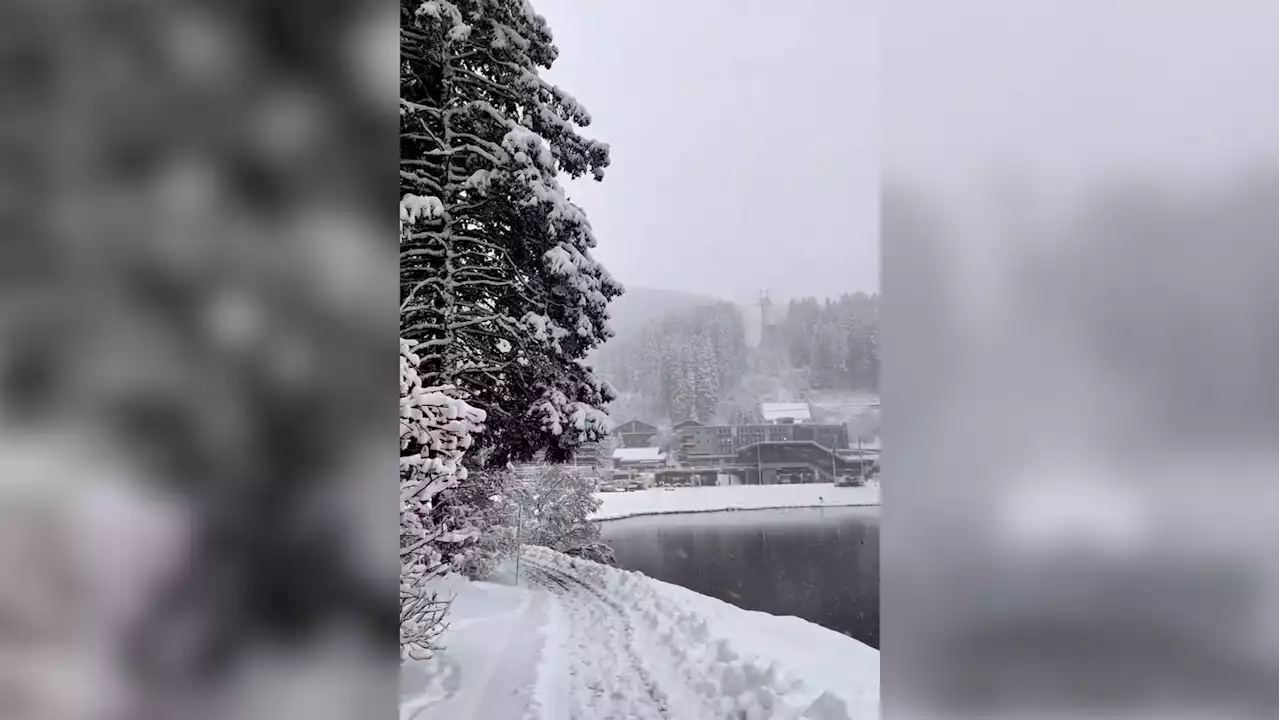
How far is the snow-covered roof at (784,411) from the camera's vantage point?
5.90m

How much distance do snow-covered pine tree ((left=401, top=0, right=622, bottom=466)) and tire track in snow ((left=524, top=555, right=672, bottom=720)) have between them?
1.07 m

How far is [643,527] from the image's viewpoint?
676cm

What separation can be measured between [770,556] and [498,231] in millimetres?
4430

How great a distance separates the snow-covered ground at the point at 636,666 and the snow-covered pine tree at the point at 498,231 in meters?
1.06

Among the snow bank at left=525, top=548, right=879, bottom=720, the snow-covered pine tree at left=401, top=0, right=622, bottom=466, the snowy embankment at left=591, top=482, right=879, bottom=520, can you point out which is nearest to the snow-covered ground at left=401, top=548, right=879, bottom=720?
the snow bank at left=525, top=548, right=879, bottom=720

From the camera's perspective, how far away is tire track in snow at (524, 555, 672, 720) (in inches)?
117

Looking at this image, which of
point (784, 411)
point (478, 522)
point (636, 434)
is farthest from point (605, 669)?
point (784, 411)
